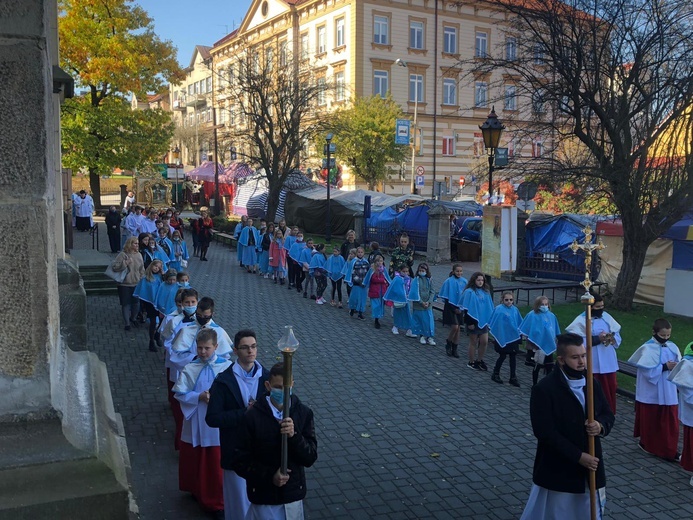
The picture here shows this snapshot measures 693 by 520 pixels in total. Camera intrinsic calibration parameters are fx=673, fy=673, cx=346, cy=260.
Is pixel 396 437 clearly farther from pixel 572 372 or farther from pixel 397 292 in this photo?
pixel 397 292

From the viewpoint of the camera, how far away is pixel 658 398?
314 inches

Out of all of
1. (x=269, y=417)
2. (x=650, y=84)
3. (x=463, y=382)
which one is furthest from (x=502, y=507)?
(x=650, y=84)

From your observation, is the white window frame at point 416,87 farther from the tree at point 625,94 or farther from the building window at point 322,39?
the tree at point 625,94

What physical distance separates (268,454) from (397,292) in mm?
9501

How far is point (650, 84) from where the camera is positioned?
50.8 feet

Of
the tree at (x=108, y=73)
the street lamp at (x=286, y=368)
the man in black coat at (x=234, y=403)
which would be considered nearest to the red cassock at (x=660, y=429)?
the man in black coat at (x=234, y=403)

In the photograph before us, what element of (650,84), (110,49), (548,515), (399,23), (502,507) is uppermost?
(399,23)

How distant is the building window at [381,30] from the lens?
1793 inches

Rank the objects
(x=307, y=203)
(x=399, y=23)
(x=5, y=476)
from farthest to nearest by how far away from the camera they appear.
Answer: (x=399, y=23), (x=307, y=203), (x=5, y=476)

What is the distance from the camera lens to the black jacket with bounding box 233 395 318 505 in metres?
4.36

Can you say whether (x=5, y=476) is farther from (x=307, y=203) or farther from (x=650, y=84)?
(x=307, y=203)

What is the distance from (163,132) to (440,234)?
1925 centimetres

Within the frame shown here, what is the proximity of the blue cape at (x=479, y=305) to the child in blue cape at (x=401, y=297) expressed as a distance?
2.10m

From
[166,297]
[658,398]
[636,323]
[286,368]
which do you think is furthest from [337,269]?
[286,368]
